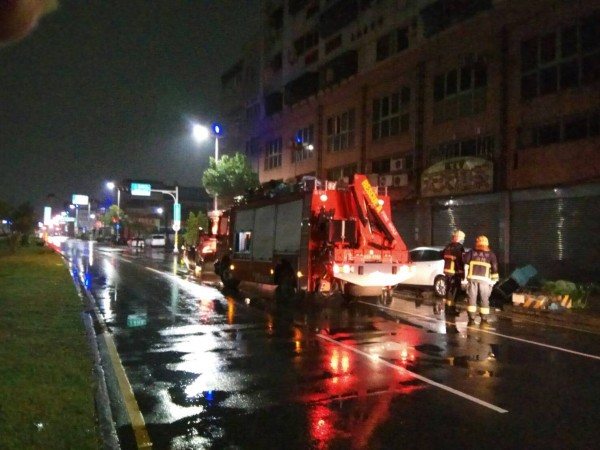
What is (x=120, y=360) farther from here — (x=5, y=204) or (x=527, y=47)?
(x=5, y=204)

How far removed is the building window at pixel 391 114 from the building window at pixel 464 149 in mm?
2749

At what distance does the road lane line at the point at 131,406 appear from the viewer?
5020mm

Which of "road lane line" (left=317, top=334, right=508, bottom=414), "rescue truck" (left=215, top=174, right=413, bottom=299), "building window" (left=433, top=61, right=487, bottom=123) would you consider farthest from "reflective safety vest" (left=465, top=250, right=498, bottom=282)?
"building window" (left=433, top=61, right=487, bottom=123)

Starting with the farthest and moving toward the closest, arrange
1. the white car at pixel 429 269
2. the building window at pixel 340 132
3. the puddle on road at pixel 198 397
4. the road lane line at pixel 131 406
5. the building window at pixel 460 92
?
the building window at pixel 340 132, the building window at pixel 460 92, the white car at pixel 429 269, the puddle on road at pixel 198 397, the road lane line at pixel 131 406

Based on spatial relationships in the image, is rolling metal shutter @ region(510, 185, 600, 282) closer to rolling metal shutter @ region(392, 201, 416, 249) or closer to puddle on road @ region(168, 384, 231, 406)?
rolling metal shutter @ region(392, 201, 416, 249)

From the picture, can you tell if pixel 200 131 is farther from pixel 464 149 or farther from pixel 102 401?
pixel 102 401

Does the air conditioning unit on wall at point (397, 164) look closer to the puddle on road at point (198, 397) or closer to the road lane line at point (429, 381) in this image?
the road lane line at point (429, 381)

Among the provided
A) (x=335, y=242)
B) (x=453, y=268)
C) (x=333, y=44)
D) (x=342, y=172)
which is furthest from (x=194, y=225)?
(x=453, y=268)

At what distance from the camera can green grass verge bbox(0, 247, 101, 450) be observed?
4688mm

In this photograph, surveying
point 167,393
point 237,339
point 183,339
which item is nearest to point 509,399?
→ point 167,393

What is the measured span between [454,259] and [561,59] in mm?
12086

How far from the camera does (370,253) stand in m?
13.4

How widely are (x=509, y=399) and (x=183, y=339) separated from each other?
542 cm

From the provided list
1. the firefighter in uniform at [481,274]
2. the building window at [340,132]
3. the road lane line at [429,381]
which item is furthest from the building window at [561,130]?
the road lane line at [429,381]
